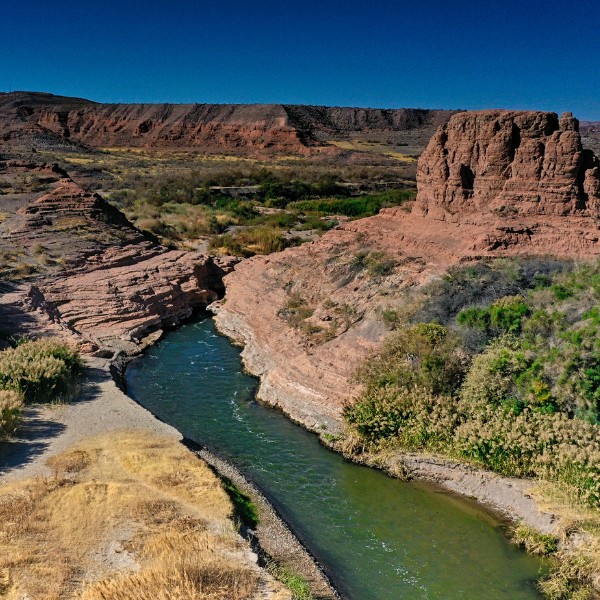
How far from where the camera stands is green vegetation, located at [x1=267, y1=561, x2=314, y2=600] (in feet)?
33.9

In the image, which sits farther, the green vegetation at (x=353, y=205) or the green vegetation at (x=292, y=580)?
the green vegetation at (x=353, y=205)

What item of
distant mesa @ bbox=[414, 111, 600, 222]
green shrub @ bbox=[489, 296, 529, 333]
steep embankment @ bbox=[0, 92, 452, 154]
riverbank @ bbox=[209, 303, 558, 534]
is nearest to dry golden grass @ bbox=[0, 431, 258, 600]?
riverbank @ bbox=[209, 303, 558, 534]

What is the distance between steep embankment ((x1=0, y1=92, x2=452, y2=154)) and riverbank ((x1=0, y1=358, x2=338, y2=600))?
8585 centimetres

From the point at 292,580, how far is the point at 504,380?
7077 mm

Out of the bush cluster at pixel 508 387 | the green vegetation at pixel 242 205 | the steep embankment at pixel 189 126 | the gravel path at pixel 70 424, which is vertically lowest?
the gravel path at pixel 70 424

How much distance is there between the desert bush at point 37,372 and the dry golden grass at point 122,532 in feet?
10.4

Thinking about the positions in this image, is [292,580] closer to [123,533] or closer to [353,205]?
[123,533]

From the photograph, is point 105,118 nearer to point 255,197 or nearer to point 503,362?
point 255,197

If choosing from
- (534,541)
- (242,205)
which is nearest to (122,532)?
(534,541)

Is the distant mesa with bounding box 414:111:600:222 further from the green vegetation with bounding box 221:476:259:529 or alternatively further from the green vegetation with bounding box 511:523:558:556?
the green vegetation with bounding box 221:476:259:529

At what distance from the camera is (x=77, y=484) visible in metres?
12.8

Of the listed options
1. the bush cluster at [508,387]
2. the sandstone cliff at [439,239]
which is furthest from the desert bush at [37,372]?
the bush cluster at [508,387]

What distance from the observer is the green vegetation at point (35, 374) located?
16688 millimetres

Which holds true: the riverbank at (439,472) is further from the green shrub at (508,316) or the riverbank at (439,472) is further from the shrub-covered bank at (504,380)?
the green shrub at (508,316)
